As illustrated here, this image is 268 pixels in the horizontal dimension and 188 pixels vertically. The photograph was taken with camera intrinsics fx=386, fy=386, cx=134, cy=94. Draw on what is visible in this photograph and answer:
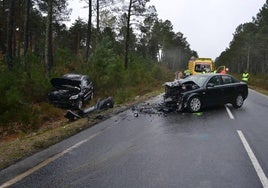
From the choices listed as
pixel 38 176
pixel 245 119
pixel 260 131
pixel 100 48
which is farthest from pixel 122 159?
pixel 100 48

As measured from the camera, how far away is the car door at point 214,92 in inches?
639

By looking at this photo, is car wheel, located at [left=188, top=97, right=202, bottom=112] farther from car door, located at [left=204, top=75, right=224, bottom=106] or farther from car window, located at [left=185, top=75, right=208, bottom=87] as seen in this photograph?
car window, located at [left=185, top=75, right=208, bottom=87]

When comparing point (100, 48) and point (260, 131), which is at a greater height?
point (100, 48)

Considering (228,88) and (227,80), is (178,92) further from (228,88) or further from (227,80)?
(227,80)

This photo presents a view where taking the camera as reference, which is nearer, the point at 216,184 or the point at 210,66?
the point at 216,184

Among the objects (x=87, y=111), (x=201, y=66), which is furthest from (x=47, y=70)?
(x=201, y=66)

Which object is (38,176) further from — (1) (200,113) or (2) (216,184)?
(1) (200,113)

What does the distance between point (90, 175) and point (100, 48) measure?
21.5m

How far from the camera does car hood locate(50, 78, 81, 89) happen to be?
64.5 feet

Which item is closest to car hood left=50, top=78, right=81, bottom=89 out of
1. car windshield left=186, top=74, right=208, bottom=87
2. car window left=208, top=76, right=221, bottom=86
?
car windshield left=186, top=74, right=208, bottom=87

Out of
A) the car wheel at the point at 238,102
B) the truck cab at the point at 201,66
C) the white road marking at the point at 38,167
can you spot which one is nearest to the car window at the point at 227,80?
the car wheel at the point at 238,102

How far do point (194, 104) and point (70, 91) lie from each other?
684 cm

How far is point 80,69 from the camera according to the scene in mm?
24625

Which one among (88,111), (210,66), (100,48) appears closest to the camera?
(88,111)
